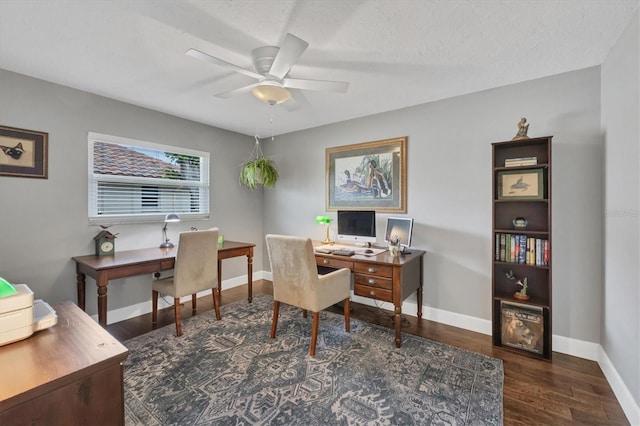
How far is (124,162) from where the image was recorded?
3127 mm

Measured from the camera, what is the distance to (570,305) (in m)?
2.38

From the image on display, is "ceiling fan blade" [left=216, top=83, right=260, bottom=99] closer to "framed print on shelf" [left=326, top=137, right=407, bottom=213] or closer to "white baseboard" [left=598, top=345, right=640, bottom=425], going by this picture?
"framed print on shelf" [left=326, top=137, right=407, bottom=213]

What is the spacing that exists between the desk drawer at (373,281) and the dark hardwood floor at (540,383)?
58cm

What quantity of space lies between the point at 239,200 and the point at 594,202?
394 centimetres

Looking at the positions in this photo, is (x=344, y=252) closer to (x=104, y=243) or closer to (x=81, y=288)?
(x=104, y=243)

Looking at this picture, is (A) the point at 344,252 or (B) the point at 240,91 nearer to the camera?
(B) the point at 240,91

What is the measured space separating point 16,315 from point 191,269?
174 cm

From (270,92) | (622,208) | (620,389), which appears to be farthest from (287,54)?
(620,389)

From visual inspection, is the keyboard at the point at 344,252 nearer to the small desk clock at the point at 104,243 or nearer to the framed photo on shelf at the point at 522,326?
the framed photo on shelf at the point at 522,326

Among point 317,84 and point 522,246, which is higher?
point 317,84

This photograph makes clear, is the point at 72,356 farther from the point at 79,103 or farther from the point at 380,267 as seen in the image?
the point at 79,103

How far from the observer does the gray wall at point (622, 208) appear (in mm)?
1643

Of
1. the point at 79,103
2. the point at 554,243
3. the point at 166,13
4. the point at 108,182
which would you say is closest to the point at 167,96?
the point at 79,103

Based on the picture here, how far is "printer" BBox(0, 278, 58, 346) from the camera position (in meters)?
1.02
